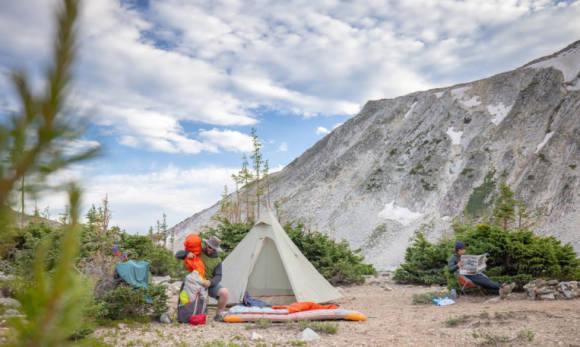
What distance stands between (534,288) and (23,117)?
8599 millimetres

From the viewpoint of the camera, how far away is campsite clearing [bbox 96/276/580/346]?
15.9 feet

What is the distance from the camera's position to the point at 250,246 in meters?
8.50

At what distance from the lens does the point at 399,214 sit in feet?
110

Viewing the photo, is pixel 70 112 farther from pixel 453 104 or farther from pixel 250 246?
pixel 453 104

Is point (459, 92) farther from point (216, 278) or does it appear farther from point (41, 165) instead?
point (41, 165)

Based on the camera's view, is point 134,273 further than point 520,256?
No

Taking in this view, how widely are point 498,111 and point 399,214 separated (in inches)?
544

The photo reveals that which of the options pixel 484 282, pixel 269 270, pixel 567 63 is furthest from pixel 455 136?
pixel 269 270

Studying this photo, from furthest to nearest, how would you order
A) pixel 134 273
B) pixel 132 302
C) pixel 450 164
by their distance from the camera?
1. pixel 450 164
2. pixel 134 273
3. pixel 132 302

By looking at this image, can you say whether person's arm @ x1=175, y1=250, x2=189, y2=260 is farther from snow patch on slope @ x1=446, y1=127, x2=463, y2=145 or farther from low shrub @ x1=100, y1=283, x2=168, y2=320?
snow patch on slope @ x1=446, y1=127, x2=463, y2=145

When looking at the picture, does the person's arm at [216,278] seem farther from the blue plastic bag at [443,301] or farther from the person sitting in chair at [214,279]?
the blue plastic bag at [443,301]

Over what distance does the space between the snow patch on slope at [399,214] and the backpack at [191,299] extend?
2805 centimetres

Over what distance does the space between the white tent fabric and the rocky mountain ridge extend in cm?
1836

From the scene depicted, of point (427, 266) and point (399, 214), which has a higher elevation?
point (399, 214)
